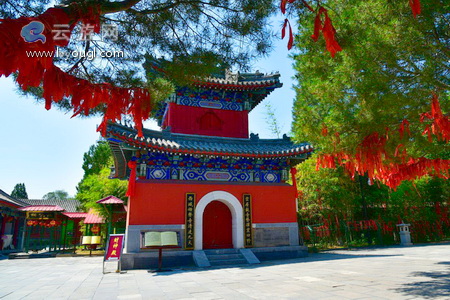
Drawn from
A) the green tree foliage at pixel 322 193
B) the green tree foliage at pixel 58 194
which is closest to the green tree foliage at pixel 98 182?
the green tree foliage at pixel 322 193

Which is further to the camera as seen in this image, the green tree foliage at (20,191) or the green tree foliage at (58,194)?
the green tree foliage at (58,194)

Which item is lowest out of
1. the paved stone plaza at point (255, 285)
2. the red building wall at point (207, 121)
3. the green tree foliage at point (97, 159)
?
the paved stone plaza at point (255, 285)

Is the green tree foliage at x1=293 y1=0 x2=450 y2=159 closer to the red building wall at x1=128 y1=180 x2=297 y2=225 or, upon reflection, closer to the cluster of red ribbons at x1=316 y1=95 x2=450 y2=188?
the cluster of red ribbons at x1=316 y1=95 x2=450 y2=188

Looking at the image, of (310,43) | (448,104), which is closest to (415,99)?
(448,104)

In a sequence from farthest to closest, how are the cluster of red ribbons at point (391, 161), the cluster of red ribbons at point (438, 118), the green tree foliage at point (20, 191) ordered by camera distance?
1. the green tree foliage at point (20, 191)
2. the cluster of red ribbons at point (391, 161)
3. the cluster of red ribbons at point (438, 118)

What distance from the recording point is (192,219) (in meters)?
9.84

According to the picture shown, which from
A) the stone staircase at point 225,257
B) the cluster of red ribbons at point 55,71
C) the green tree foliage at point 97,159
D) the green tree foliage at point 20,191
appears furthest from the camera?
the green tree foliage at point 20,191

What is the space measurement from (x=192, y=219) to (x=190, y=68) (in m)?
6.36

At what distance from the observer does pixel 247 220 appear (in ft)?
33.9

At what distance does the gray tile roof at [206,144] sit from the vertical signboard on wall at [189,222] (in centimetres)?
162

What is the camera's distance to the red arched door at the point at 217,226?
10473 mm

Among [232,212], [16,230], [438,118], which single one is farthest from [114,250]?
[16,230]

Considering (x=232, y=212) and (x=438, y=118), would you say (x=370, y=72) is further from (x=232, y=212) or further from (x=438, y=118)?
(x=232, y=212)

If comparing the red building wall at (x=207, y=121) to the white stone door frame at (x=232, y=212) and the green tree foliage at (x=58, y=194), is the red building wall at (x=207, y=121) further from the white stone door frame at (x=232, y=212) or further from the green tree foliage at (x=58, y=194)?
the green tree foliage at (x=58, y=194)
